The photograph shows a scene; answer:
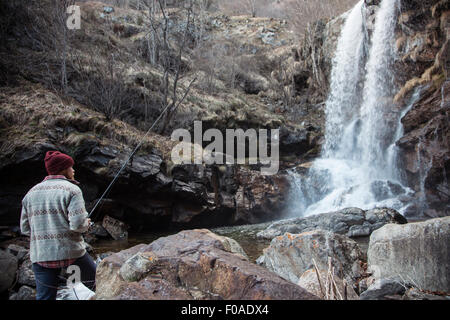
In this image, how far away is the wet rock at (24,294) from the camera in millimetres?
3529

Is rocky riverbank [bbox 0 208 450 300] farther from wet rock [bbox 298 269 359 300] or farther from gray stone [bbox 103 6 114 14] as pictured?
gray stone [bbox 103 6 114 14]

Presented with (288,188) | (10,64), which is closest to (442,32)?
(288,188)

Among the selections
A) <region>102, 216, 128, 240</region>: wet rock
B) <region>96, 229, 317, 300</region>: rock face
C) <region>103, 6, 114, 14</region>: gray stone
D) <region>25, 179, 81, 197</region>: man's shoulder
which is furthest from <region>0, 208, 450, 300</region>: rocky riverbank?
<region>103, 6, 114, 14</region>: gray stone

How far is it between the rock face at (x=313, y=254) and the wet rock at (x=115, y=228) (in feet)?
17.4

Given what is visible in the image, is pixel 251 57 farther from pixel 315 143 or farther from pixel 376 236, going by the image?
pixel 376 236

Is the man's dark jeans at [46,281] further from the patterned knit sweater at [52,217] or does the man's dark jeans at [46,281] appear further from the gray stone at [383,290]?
the gray stone at [383,290]

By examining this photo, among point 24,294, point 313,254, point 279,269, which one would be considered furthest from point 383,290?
point 24,294

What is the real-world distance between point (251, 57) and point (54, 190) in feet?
79.1

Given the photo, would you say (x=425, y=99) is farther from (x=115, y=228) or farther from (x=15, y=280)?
(x=15, y=280)

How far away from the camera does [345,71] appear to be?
1692cm

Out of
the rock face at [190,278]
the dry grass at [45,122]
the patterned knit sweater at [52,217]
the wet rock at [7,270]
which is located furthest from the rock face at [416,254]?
the dry grass at [45,122]

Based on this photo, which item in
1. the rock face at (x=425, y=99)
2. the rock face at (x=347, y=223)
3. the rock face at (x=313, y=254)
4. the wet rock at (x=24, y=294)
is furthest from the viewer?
the rock face at (x=425, y=99)

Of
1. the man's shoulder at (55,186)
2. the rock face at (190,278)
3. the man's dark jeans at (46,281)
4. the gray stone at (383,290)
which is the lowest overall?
the gray stone at (383,290)

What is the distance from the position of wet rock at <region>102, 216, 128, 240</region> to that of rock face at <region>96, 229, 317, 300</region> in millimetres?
5976
